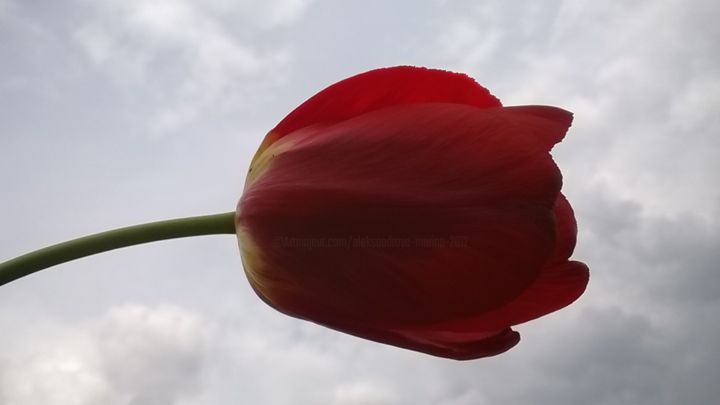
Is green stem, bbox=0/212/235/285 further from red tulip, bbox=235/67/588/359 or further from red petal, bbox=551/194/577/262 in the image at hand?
red petal, bbox=551/194/577/262

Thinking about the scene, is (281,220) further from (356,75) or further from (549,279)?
(549,279)

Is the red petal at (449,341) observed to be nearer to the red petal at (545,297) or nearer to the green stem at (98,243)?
the red petal at (545,297)

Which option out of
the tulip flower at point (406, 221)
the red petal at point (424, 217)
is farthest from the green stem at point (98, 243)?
the red petal at point (424, 217)

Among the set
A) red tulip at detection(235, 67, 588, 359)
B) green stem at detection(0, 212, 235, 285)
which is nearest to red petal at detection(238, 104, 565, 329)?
red tulip at detection(235, 67, 588, 359)

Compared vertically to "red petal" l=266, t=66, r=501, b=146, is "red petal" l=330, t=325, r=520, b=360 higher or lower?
lower

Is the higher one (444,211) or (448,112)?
(448,112)

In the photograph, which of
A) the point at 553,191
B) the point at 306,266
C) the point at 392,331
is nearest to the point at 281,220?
the point at 306,266

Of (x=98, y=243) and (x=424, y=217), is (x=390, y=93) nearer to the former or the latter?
(x=424, y=217)
